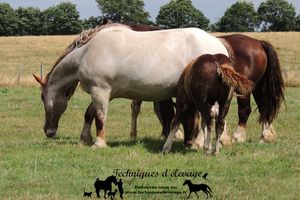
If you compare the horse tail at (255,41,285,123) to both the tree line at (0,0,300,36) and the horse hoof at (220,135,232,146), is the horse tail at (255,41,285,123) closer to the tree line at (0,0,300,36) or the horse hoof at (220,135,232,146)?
the horse hoof at (220,135,232,146)

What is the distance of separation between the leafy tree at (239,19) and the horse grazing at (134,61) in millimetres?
76721

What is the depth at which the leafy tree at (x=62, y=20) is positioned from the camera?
278 ft

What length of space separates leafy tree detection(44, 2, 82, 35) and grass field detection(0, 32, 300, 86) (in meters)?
26.1

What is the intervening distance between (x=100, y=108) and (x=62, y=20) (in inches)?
3079

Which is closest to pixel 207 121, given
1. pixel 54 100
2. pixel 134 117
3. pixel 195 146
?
pixel 195 146

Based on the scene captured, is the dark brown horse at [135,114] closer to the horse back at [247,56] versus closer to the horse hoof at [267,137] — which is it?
the horse back at [247,56]

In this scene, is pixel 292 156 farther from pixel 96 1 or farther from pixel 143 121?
pixel 96 1

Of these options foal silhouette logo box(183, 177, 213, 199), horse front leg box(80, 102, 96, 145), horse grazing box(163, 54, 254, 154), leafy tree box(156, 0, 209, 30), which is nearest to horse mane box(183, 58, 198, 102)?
horse grazing box(163, 54, 254, 154)

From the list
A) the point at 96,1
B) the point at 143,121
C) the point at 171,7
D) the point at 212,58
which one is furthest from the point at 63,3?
the point at 212,58

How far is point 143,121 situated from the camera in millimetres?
13602

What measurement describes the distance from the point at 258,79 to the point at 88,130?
3253mm

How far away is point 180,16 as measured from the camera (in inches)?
3506

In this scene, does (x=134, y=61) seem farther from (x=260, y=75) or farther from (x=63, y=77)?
(x=260, y=75)

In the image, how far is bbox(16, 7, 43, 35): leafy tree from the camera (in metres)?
84.4
